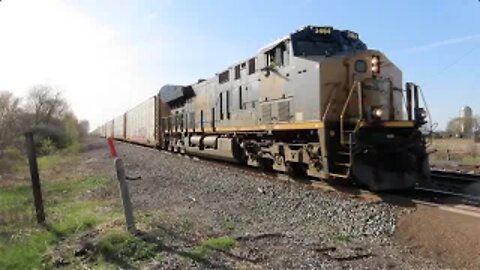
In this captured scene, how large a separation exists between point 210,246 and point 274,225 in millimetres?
1553

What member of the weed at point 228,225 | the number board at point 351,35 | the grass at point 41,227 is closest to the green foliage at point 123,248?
the grass at point 41,227

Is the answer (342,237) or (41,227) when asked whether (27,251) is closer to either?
(41,227)

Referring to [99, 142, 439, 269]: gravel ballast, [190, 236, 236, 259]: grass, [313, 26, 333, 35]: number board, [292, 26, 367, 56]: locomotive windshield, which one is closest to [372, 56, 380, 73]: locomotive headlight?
[292, 26, 367, 56]: locomotive windshield

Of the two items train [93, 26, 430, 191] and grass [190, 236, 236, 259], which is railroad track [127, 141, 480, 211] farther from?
grass [190, 236, 236, 259]

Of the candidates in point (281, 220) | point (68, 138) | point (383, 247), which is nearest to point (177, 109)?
point (281, 220)

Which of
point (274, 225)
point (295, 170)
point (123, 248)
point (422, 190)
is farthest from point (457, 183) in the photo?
point (123, 248)

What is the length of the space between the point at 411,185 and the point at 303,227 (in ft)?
12.4

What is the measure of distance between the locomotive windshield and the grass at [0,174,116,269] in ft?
17.6

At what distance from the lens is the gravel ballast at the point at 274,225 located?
17.1ft


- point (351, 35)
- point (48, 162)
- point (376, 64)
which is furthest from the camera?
point (48, 162)

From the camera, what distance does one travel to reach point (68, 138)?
5788 cm

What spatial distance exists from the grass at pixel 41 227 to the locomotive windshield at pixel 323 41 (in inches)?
211

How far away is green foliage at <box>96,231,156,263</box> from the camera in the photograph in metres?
5.43

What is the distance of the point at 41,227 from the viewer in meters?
7.75
